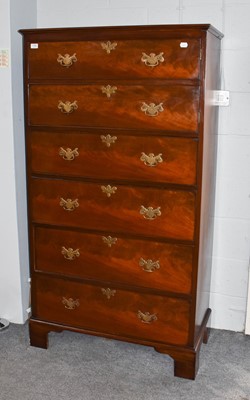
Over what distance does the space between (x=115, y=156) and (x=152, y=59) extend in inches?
18.7

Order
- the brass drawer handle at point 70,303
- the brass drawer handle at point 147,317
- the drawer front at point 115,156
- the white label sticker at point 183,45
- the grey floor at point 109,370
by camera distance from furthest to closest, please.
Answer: the brass drawer handle at point 70,303, the brass drawer handle at point 147,317, the grey floor at point 109,370, the drawer front at point 115,156, the white label sticker at point 183,45

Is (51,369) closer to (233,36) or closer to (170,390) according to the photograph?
(170,390)

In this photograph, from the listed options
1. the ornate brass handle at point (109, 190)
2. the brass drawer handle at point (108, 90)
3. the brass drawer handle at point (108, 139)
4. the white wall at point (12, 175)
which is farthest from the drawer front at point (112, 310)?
the brass drawer handle at point (108, 90)

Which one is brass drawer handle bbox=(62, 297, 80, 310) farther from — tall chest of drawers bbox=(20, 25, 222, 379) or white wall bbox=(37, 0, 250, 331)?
white wall bbox=(37, 0, 250, 331)

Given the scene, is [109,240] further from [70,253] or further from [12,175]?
[12,175]

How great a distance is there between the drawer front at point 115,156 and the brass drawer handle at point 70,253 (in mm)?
397

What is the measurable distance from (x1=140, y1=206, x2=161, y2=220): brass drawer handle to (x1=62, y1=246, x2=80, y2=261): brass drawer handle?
1.40 ft

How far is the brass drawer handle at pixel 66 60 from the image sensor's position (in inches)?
93.6

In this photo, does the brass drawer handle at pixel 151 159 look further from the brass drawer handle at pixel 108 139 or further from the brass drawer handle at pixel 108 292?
the brass drawer handle at pixel 108 292

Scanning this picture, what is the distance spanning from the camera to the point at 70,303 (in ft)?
8.73

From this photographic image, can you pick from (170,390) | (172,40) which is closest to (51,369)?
(170,390)

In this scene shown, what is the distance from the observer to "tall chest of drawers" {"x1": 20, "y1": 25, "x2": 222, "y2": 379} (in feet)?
7.38

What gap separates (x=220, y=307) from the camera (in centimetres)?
299

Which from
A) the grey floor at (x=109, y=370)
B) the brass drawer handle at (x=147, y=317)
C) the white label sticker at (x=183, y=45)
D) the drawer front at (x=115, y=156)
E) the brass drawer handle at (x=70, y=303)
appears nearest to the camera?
the white label sticker at (x=183, y=45)
